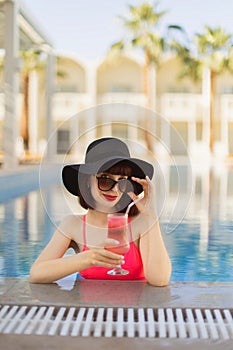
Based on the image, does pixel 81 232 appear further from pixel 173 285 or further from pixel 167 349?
pixel 167 349

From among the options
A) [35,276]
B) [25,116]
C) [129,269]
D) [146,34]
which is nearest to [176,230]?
[129,269]

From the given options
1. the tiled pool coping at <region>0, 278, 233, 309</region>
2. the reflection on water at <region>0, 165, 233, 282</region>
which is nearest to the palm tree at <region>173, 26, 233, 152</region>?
the reflection on water at <region>0, 165, 233, 282</region>

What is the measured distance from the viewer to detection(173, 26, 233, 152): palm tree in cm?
2841

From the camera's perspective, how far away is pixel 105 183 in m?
2.69

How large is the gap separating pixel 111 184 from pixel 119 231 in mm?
249

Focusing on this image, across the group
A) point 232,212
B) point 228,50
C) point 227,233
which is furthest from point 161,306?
point 228,50

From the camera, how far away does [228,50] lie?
94.3 feet

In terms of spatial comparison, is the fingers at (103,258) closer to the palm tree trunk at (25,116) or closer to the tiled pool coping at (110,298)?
the tiled pool coping at (110,298)

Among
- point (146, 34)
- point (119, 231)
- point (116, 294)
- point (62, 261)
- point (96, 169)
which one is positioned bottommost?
point (116, 294)

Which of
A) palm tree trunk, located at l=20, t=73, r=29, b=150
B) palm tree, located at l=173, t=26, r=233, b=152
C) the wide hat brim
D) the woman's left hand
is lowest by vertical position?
the woman's left hand

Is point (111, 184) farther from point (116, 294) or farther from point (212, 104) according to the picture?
point (212, 104)

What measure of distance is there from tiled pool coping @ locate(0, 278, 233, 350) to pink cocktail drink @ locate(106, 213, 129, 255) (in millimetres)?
182

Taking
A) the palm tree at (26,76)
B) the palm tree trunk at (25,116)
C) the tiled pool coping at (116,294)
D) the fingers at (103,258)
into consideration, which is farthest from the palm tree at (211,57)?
the fingers at (103,258)

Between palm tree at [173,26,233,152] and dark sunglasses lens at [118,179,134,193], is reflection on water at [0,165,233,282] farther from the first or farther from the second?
palm tree at [173,26,233,152]
